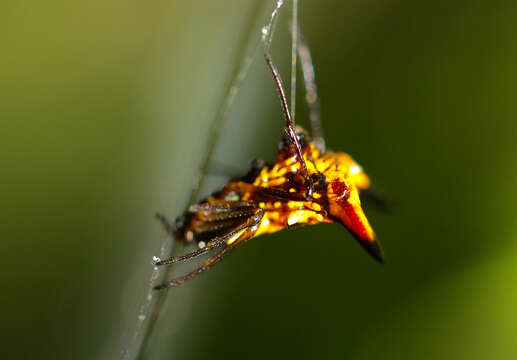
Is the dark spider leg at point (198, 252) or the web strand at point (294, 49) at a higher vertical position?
the web strand at point (294, 49)

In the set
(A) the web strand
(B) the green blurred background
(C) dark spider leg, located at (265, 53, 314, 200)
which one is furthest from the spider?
(A) the web strand

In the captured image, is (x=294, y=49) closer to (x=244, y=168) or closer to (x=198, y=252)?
(x=244, y=168)

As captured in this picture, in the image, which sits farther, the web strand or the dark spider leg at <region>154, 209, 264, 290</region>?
the web strand

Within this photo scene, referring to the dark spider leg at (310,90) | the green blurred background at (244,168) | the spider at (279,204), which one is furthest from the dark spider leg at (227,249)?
the dark spider leg at (310,90)

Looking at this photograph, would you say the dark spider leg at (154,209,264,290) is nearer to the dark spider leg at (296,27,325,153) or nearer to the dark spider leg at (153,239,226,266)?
the dark spider leg at (153,239,226,266)

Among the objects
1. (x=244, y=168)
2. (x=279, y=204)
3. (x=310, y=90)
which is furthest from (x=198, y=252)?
(x=310, y=90)

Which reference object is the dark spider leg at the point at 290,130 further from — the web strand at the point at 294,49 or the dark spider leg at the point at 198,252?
the web strand at the point at 294,49
